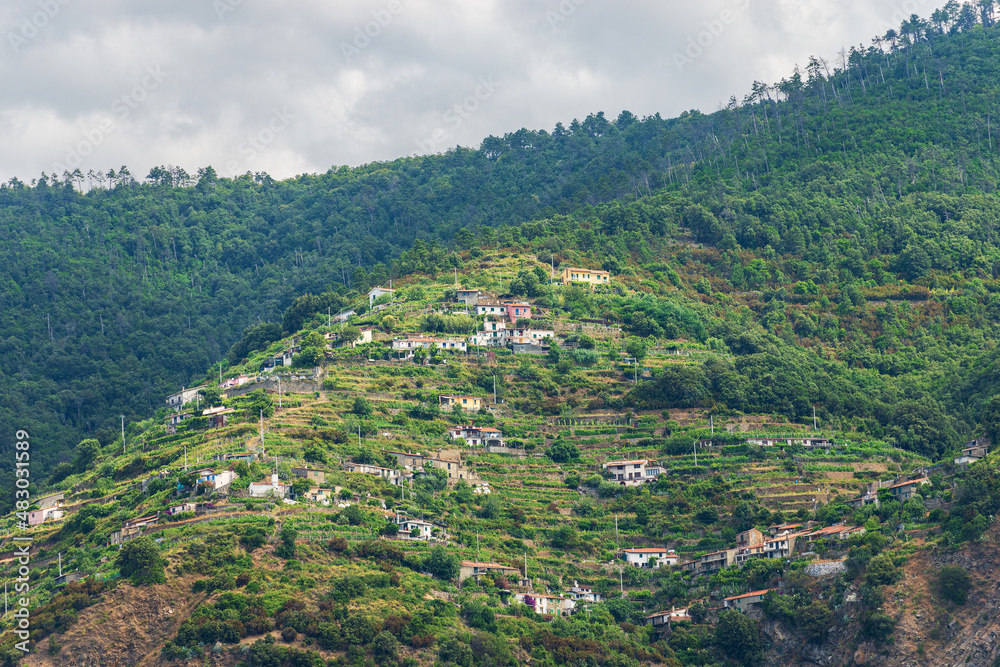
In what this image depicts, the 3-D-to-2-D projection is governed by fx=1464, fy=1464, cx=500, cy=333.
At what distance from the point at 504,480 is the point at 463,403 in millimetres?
7452

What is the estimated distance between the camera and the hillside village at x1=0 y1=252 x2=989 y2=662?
214ft

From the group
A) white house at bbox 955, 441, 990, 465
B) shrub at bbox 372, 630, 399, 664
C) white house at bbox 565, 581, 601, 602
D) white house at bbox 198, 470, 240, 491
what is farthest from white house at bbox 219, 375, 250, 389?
white house at bbox 955, 441, 990, 465

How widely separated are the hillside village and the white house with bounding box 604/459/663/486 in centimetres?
10

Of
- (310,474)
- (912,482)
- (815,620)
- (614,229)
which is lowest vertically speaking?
(815,620)

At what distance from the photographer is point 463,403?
3219 inches

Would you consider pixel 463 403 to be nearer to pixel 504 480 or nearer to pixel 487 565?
pixel 504 480

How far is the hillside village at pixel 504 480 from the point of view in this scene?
6531 centimetres

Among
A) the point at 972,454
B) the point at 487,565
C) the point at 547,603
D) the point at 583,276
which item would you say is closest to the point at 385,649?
the point at 487,565

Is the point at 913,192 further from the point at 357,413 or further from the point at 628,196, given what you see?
the point at 357,413

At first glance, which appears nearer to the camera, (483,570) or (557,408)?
(483,570)

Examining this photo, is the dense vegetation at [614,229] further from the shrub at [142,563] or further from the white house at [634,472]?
the shrub at [142,563]

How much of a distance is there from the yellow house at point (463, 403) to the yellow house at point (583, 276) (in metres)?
17.7

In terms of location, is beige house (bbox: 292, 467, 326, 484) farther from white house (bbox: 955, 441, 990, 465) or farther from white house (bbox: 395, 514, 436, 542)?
white house (bbox: 955, 441, 990, 465)

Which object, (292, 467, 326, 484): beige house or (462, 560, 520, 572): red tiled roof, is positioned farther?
(292, 467, 326, 484): beige house
